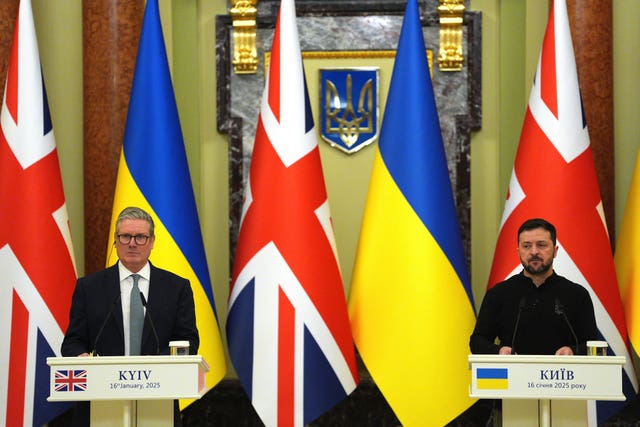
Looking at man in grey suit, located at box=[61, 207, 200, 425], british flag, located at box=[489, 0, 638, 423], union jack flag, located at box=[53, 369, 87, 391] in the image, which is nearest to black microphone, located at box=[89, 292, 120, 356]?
man in grey suit, located at box=[61, 207, 200, 425]

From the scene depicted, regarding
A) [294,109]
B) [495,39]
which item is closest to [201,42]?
[294,109]

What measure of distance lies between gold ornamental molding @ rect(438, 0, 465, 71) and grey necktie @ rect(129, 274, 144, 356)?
2.79 m

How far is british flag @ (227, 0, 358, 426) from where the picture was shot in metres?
5.33

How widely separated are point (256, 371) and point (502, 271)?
120 centimetres

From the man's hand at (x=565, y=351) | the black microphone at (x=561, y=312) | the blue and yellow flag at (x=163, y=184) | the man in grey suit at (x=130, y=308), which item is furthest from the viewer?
the blue and yellow flag at (x=163, y=184)

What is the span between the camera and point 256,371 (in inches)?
211

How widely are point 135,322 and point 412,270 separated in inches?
67.1

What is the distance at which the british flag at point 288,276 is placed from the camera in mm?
5328

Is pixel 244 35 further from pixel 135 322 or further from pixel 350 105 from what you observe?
pixel 135 322

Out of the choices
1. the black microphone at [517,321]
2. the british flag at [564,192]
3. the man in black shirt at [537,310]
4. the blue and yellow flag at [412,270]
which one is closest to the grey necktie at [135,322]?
the man in black shirt at [537,310]

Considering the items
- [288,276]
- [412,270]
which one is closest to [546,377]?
[412,270]

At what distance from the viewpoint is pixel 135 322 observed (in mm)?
4090

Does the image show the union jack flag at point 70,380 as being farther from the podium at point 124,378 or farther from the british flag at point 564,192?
the british flag at point 564,192

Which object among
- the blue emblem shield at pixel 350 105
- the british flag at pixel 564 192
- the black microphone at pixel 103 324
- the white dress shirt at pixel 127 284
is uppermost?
the blue emblem shield at pixel 350 105
